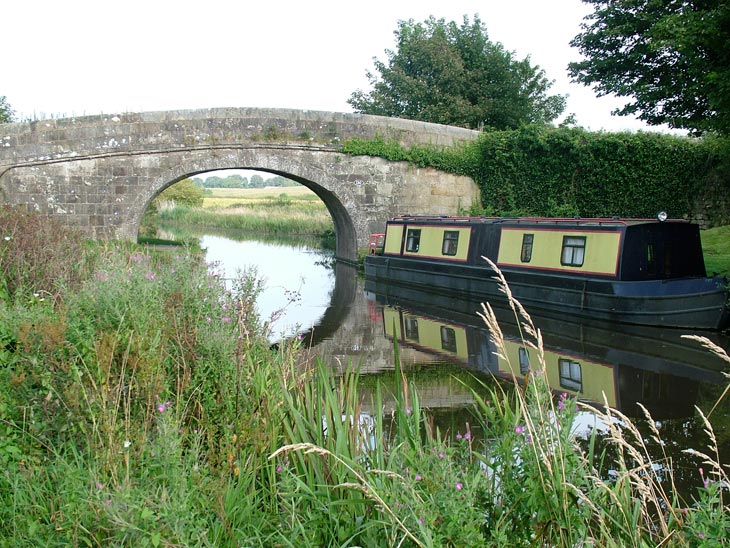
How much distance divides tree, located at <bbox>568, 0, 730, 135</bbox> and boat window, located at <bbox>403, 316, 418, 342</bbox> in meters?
4.84

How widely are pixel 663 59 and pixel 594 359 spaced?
322 inches

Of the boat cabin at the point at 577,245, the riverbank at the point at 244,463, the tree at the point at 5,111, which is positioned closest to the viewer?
the riverbank at the point at 244,463

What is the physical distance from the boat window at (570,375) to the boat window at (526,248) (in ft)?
11.7

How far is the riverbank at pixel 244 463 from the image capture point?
2.15 meters

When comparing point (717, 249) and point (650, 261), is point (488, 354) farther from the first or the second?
point (717, 249)

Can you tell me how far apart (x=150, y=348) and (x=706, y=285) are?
754cm

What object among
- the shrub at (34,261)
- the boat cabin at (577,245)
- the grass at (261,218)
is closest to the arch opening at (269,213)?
the grass at (261,218)

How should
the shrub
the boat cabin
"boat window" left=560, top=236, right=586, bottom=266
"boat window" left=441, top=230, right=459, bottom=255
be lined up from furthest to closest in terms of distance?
1. "boat window" left=441, top=230, right=459, bottom=255
2. "boat window" left=560, top=236, right=586, bottom=266
3. the boat cabin
4. the shrub

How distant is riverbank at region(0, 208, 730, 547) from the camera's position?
7.05 ft

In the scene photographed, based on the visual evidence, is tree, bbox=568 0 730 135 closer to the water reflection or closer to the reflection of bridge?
the reflection of bridge

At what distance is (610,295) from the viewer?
9.45 metres

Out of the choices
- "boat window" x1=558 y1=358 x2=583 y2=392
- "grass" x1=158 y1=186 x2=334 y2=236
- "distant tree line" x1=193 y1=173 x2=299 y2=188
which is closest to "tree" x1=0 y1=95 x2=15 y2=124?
"grass" x1=158 y1=186 x2=334 y2=236

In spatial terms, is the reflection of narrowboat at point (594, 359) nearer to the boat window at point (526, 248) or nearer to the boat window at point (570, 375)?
the boat window at point (570, 375)

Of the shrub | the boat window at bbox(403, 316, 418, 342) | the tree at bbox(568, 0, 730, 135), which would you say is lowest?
the boat window at bbox(403, 316, 418, 342)
